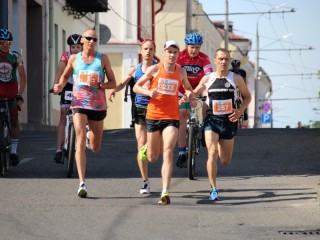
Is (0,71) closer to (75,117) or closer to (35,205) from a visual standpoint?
(75,117)

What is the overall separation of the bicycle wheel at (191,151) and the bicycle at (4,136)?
8.11ft

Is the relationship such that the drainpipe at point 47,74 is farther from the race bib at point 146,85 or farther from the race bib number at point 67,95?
the race bib at point 146,85

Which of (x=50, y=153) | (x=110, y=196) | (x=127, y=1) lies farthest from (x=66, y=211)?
(x=127, y=1)

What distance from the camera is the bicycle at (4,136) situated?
1591cm

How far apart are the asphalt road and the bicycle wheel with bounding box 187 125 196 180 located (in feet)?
0.68

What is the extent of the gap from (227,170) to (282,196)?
359cm

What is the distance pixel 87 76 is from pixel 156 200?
163cm

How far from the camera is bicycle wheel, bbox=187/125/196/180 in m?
15.7

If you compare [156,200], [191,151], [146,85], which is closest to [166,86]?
[146,85]

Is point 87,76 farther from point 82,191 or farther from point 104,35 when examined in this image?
point 104,35

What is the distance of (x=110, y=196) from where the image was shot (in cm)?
1384

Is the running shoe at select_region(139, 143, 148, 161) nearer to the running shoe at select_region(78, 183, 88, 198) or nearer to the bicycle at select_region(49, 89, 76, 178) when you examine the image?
the running shoe at select_region(78, 183, 88, 198)

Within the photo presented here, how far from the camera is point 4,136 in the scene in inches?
633

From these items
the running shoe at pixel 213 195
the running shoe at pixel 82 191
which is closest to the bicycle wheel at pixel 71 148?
the running shoe at pixel 82 191
